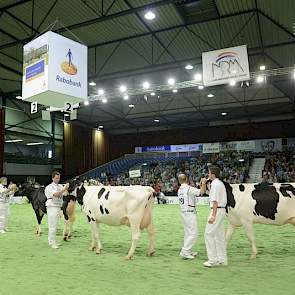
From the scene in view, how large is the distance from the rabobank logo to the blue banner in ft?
1.77

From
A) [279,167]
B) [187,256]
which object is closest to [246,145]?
[279,167]

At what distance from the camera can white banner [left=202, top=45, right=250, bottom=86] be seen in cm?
1199

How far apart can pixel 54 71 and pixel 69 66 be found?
1.92ft

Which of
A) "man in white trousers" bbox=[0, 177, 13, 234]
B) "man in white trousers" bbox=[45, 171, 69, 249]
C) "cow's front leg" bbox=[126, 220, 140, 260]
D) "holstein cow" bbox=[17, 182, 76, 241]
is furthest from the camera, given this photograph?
"man in white trousers" bbox=[0, 177, 13, 234]

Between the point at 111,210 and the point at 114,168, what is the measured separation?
25.7 metres

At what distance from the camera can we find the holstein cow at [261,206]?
20.2 ft

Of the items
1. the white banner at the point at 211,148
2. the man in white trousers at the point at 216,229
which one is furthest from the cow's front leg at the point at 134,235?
the white banner at the point at 211,148

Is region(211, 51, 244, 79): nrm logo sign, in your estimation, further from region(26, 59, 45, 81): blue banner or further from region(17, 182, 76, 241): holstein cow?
region(17, 182, 76, 241): holstein cow

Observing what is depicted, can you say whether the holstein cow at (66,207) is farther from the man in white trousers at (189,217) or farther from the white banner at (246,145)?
the white banner at (246,145)

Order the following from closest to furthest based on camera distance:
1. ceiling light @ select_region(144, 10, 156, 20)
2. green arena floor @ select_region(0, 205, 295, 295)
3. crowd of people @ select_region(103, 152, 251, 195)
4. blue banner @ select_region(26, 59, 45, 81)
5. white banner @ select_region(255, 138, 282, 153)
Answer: green arena floor @ select_region(0, 205, 295, 295)
blue banner @ select_region(26, 59, 45, 81)
ceiling light @ select_region(144, 10, 156, 20)
crowd of people @ select_region(103, 152, 251, 195)
white banner @ select_region(255, 138, 282, 153)

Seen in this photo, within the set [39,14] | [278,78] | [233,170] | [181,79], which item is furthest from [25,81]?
[233,170]

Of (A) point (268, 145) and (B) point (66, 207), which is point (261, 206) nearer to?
(B) point (66, 207)

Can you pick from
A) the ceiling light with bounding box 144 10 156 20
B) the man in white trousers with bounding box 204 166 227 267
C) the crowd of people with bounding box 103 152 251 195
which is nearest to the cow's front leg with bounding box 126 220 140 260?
the man in white trousers with bounding box 204 166 227 267

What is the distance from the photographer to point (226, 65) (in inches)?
481
